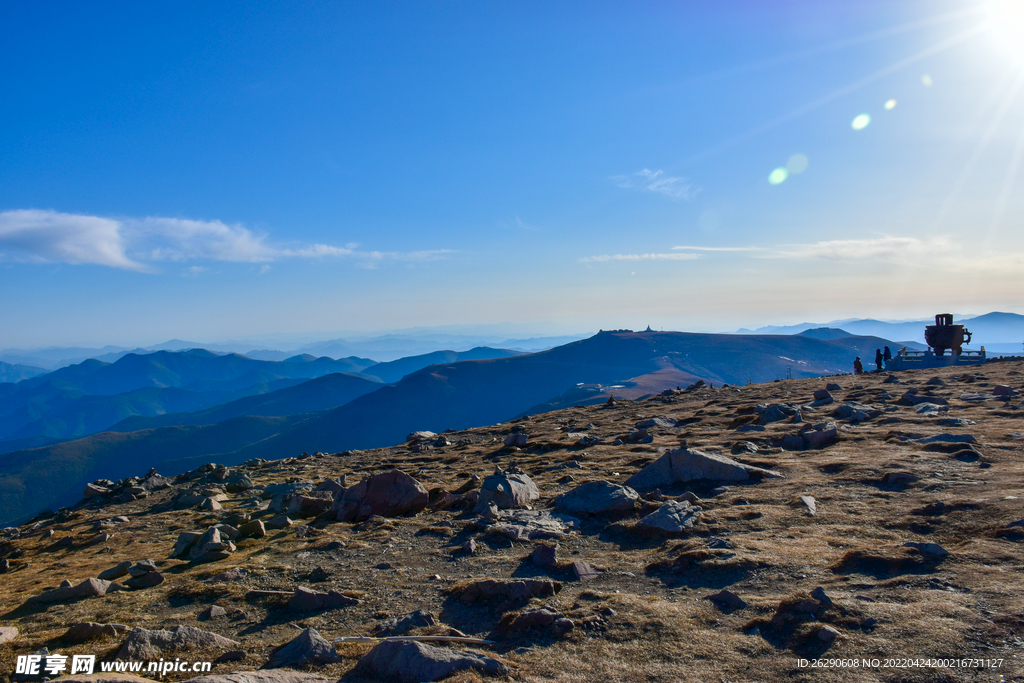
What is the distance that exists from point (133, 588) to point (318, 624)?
6.37m

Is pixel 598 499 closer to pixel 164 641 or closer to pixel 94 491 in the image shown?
pixel 164 641

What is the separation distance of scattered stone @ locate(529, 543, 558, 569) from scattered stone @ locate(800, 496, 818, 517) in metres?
6.13

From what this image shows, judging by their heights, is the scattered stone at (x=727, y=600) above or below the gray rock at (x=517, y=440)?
above

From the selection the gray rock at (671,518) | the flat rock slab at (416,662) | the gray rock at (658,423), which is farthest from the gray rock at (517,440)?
the flat rock slab at (416,662)

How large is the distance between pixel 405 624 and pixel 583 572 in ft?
12.0

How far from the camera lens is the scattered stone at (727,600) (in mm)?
8180

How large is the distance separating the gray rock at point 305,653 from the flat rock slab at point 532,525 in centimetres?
566

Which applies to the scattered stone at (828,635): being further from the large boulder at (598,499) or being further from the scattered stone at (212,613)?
the scattered stone at (212,613)

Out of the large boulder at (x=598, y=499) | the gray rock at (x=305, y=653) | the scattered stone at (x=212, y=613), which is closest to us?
the gray rock at (x=305, y=653)

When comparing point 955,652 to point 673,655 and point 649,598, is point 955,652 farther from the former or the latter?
point 649,598

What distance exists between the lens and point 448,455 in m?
26.9

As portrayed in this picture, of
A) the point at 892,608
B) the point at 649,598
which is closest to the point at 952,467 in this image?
the point at 892,608

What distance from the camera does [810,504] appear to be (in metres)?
12.1

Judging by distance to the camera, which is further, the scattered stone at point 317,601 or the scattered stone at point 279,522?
the scattered stone at point 279,522
